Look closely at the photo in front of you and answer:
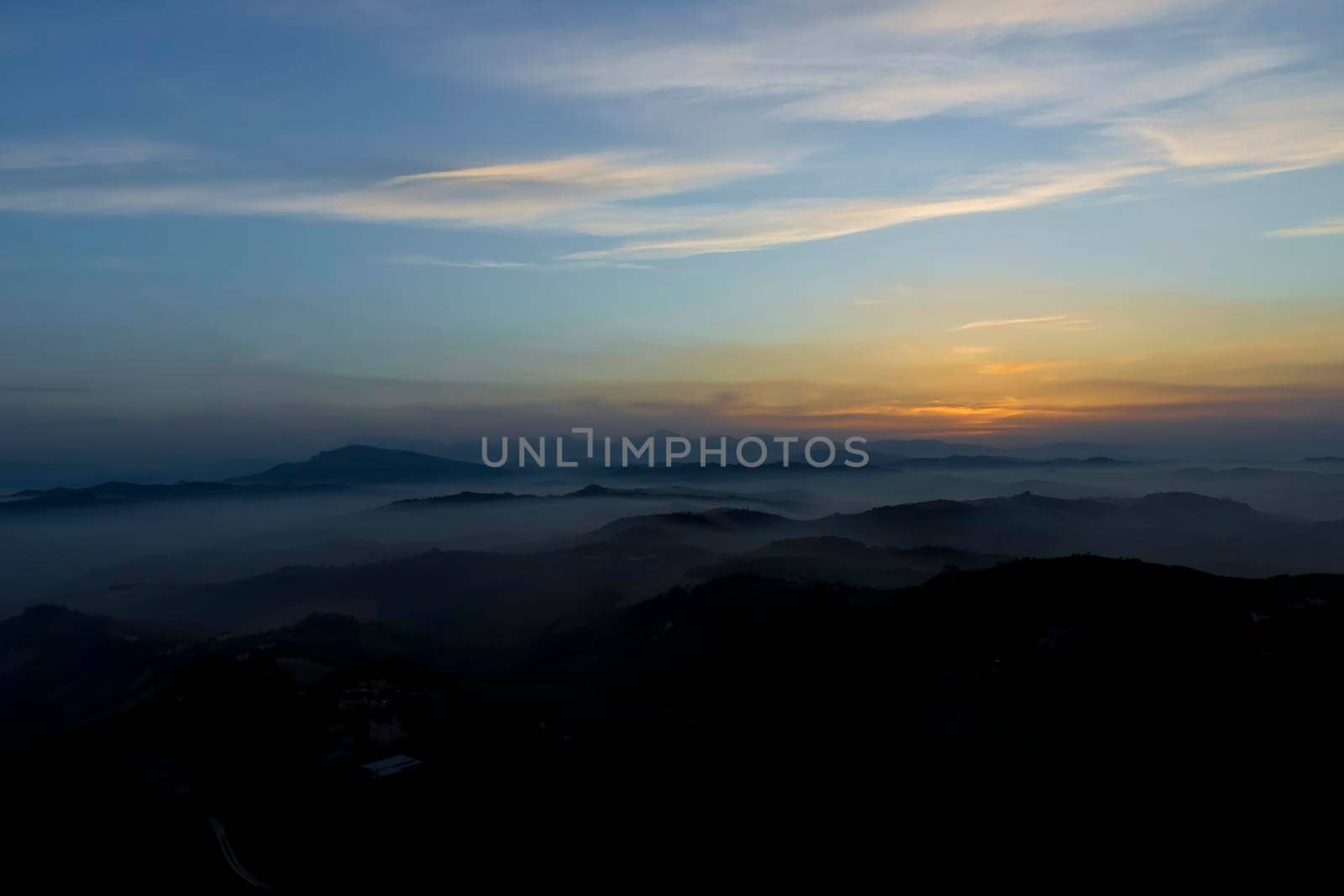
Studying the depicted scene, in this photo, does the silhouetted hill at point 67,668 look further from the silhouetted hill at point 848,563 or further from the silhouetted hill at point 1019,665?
the silhouetted hill at point 848,563

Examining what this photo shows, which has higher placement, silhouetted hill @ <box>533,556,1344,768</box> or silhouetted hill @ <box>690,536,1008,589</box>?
silhouetted hill @ <box>533,556,1344,768</box>

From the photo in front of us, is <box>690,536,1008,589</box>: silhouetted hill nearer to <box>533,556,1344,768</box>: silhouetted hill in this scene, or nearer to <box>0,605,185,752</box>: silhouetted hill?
<box>533,556,1344,768</box>: silhouetted hill

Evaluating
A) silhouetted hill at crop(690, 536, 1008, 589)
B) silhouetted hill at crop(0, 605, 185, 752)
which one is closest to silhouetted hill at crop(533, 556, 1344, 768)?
silhouetted hill at crop(690, 536, 1008, 589)

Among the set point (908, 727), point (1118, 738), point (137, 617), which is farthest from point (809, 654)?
point (137, 617)

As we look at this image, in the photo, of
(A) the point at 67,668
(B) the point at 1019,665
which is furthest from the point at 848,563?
(A) the point at 67,668

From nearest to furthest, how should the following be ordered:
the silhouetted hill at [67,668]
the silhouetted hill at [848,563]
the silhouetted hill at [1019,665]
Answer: the silhouetted hill at [1019,665] → the silhouetted hill at [67,668] → the silhouetted hill at [848,563]

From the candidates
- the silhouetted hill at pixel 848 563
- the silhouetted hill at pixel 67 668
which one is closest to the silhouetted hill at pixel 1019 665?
the silhouetted hill at pixel 848 563

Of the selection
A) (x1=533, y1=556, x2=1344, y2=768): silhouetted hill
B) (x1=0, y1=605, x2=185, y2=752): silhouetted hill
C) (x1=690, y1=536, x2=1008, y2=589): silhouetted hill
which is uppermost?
(x1=533, y1=556, x2=1344, y2=768): silhouetted hill

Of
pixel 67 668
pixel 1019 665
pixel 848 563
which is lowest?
pixel 67 668

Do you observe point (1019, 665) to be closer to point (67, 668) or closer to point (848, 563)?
point (848, 563)

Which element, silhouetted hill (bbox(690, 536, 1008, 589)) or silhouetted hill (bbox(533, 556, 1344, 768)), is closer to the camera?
silhouetted hill (bbox(533, 556, 1344, 768))

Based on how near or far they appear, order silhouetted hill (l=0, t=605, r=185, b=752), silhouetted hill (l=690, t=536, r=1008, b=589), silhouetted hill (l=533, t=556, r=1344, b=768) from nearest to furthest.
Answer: silhouetted hill (l=533, t=556, r=1344, b=768), silhouetted hill (l=0, t=605, r=185, b=752), silhouetted hill (l=690, t=536, r=1008, b=589)

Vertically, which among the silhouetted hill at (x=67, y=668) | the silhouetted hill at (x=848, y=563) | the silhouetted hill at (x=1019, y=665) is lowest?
the silhouetted hill at (x=67, y=668)

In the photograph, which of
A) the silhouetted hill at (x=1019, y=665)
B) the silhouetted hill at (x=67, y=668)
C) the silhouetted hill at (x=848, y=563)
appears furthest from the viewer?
the silhouetted hill at (x=848, y=563)
